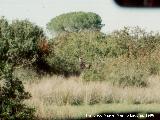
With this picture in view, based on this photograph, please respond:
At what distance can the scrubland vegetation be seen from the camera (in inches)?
331

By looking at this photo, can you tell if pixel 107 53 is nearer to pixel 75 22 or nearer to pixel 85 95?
pixel 85 95

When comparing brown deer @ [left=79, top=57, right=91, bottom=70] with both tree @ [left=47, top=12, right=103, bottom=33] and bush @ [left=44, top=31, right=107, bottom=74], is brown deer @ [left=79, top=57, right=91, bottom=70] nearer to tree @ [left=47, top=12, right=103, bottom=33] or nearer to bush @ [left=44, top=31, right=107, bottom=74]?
bush @ [left=44, top=31, right=107, bottom=74]

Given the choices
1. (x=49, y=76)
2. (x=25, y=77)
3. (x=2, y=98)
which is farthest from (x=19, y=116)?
(x=49, y=76)

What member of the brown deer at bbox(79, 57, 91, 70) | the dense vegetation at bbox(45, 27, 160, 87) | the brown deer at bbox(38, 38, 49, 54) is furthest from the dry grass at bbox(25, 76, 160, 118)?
the brown deer at bbox(38, 38, 49, 54)

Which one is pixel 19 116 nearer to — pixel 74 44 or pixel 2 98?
pixel 2 98

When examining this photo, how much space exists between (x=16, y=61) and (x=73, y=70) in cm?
249

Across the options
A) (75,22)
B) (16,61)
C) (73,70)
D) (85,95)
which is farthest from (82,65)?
(75,22)

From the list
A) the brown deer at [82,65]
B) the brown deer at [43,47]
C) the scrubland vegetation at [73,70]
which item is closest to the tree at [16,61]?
the scrubland vegetation at [73,70]

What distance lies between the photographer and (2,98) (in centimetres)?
664

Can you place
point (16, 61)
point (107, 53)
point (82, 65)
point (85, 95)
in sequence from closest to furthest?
point (85, 95)
point (16, 61)
point (82, 65)
point (107, 53)

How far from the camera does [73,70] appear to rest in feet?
49.0

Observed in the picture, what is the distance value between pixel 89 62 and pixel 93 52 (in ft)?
2.89

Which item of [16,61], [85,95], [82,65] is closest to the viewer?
[85,95]

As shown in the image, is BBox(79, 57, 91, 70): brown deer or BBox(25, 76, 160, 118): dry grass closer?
BBox(25, 76, 160, 118): dry grass
